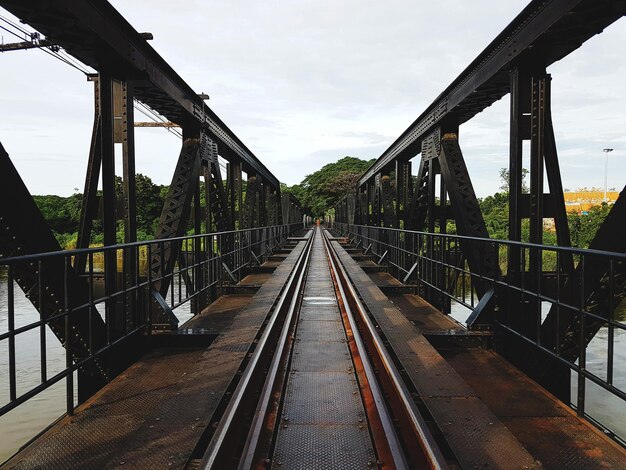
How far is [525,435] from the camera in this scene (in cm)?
329

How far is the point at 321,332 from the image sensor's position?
6.38 metres

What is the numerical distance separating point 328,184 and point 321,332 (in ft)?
311

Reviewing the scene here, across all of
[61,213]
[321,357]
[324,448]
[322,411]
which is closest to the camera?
[324,448]


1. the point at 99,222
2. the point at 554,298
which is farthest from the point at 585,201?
the point at 554,298

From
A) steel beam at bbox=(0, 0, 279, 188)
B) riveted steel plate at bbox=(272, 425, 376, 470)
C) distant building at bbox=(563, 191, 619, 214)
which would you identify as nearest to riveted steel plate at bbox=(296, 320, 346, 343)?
riveted steel plate at bbox=(272, 425, 376, 470)

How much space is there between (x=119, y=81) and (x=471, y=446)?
234 inches

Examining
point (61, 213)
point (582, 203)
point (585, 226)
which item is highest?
point (582, 203)

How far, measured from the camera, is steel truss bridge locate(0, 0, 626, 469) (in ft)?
10.0

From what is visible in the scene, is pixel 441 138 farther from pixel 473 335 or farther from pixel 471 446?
pixel 471 446

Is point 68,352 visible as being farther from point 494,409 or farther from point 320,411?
point 494,409

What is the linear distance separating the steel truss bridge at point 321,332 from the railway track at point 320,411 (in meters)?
0.02

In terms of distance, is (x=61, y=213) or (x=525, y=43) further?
(x=61, y=213)

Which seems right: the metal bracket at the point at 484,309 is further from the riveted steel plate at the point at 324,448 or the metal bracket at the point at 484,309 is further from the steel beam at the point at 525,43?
the steel beam at the point at 525,43

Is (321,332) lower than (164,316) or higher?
lower
